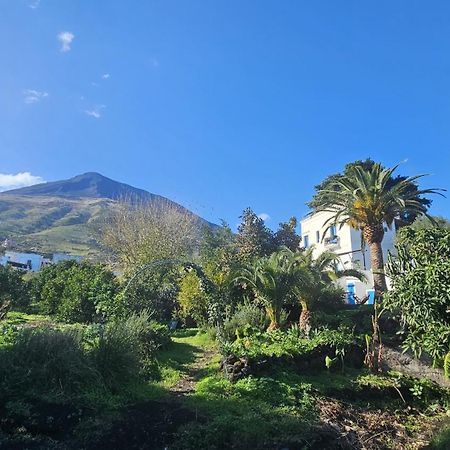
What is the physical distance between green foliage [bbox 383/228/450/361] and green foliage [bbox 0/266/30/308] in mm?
17131

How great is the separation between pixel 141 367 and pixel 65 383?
1916mm

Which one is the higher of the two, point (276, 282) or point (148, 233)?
point (148, 233)

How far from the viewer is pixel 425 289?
9.40 meters

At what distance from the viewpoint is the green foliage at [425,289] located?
9.23m

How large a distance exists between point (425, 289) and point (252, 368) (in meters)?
4.13

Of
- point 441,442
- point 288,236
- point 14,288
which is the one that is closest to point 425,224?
point 288,236

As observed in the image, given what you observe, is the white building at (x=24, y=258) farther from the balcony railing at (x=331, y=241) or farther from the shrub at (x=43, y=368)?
the shrub at (x=43, y=368)

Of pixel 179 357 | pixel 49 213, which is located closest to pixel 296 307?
pixel 179 357

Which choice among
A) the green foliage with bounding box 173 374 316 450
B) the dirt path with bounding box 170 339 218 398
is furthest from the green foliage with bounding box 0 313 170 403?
the green foliage with bounding box 173 374 316 450

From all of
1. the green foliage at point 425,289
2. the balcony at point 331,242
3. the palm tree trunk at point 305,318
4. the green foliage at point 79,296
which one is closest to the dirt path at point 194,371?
the palm tree trunk at point 305,318

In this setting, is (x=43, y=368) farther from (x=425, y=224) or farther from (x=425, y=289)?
(x=425, y=224)

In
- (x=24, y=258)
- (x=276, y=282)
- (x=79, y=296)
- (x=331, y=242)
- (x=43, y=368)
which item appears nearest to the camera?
(x=43, y=368)

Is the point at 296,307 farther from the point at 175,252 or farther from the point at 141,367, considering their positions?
the point at 175,252

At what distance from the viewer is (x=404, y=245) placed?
10.7 metres
